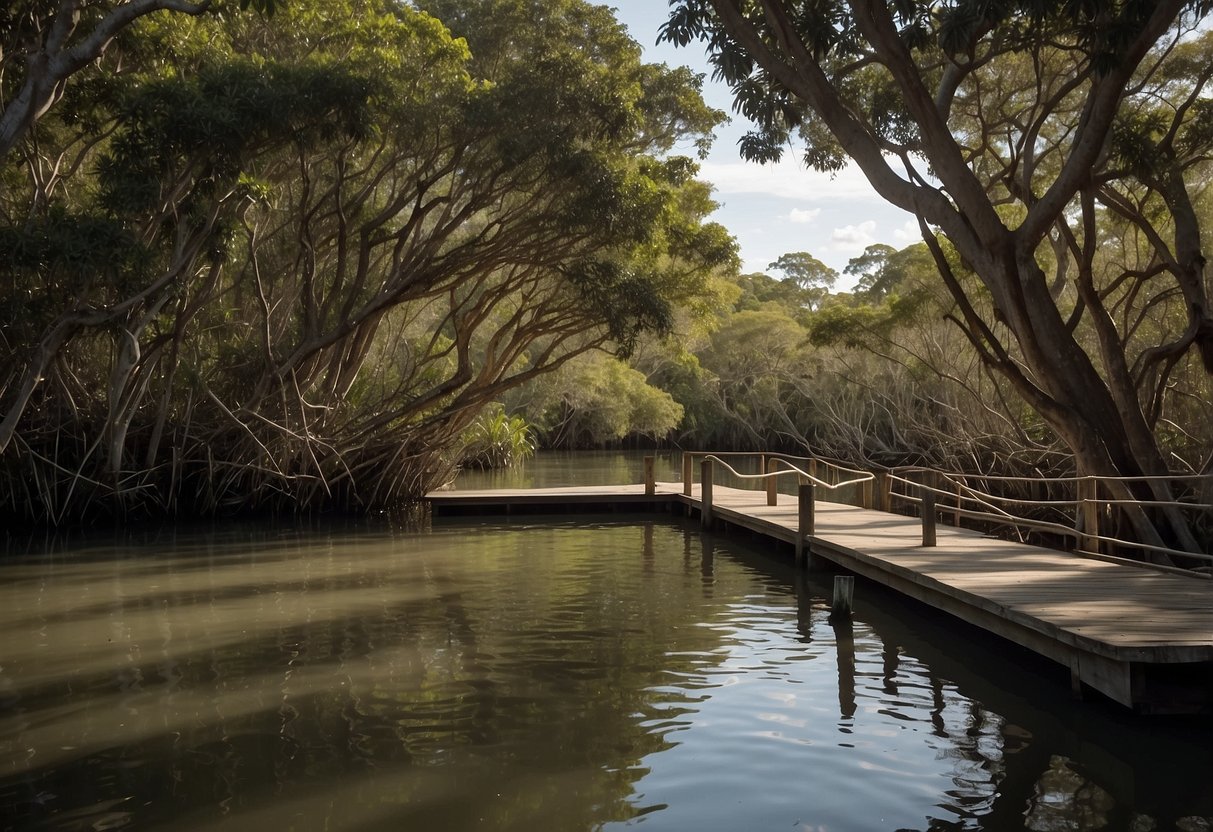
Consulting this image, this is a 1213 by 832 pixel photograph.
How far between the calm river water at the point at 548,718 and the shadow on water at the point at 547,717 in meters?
0.02

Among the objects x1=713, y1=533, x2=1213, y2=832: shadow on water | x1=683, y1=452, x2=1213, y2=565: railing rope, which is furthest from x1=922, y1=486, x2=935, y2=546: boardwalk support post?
x1=713, y1=533, x2=1213, y2=832: shadow on water

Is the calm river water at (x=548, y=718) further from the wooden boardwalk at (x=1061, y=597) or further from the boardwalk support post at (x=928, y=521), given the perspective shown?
the boardwalk support post at (x=928, y=521)

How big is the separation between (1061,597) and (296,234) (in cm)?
1623

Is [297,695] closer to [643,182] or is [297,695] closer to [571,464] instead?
[643,182]

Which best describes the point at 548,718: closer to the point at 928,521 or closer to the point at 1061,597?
the point at 1061,597

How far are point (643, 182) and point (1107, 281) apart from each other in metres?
10.9

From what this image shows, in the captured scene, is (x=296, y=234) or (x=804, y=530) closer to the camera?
(x=804, y=530)

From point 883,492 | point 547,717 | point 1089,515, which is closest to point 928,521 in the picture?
point 1089,515

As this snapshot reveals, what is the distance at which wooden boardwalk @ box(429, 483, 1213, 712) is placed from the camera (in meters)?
6.38

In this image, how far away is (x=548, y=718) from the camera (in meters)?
6.62

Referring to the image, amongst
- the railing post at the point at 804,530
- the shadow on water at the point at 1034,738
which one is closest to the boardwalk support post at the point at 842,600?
the shadow on water at the point at 1034,738

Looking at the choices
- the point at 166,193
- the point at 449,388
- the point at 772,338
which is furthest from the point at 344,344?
the point at 772,338

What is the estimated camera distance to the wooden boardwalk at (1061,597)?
20.9 ft

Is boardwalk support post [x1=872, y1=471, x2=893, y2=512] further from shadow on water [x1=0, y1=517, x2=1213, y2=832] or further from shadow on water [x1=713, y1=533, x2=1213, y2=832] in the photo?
→ shadow on water [x1=713, y1=533, x2=1213, y2=832]
